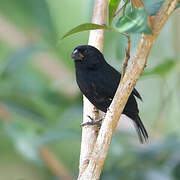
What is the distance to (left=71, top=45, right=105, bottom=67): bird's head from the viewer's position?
2936 millimetres

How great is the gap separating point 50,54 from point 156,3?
127 inches

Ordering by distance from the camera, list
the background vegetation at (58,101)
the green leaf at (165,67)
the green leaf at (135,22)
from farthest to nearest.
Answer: the background vegetation at (58,101), the green leaf at (165,67), the green leaf at (135,22)

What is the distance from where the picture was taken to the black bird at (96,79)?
2.89 meters

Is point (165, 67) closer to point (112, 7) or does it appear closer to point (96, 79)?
point (96, 79)

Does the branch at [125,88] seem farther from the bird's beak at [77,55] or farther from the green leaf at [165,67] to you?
the green leaf at [165,67]

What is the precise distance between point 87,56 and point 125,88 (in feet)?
3.76

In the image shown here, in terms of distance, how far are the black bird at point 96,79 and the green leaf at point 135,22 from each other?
111 centimetres

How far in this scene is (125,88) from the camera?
6.14 feet

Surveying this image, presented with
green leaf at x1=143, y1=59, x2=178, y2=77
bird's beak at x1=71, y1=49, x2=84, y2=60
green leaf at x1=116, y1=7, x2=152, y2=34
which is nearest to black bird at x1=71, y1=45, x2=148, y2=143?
bird's beak at x1=71, y1=49, x2=84, y2=60

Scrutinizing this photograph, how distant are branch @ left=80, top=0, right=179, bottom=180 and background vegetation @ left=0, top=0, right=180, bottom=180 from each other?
962 mm

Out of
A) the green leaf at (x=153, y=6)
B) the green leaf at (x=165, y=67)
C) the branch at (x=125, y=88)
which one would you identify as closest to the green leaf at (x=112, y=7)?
the green leaf at (x=153, y=6)

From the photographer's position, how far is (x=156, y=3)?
6.77 feet

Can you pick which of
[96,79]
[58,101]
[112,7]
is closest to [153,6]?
[112,7]

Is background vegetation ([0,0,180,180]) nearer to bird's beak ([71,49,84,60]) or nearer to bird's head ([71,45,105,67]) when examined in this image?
bird's head ([71,45,105,67])
